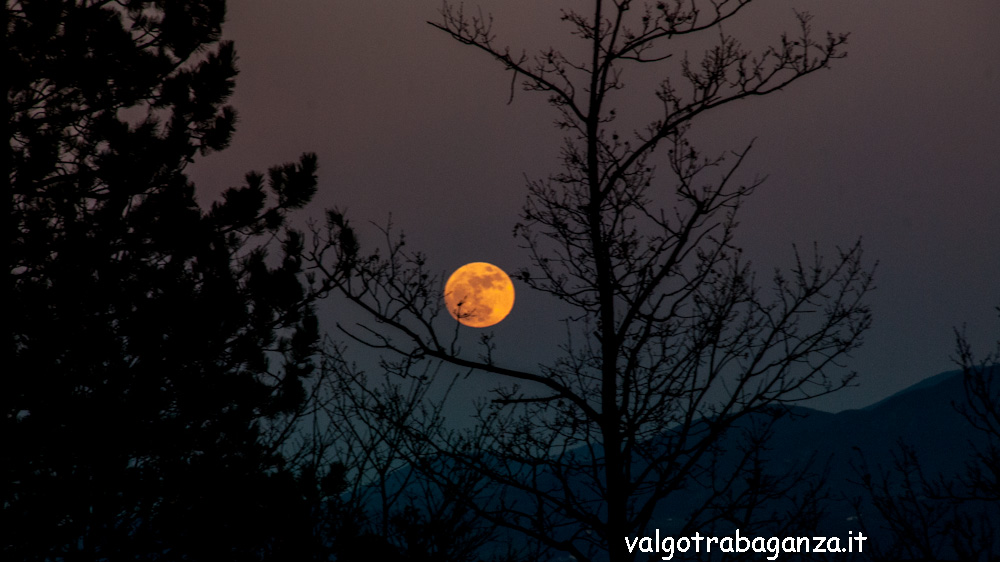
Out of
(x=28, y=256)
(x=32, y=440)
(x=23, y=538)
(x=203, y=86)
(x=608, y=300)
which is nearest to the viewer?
(x=608, y=300)

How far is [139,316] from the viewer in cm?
915

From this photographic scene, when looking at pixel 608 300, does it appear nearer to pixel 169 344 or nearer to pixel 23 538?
pixel 169 344

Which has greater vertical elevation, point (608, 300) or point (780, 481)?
point (608, 300)

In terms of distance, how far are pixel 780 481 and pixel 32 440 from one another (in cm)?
802

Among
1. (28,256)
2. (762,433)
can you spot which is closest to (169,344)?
(28,256)

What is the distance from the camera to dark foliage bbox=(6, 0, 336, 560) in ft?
27.1

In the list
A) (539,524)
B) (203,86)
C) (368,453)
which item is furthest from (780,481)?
(203,86)

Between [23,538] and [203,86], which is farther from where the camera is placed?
[203,86]

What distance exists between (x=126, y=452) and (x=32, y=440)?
0.98 m

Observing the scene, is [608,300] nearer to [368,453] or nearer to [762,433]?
[762,433]

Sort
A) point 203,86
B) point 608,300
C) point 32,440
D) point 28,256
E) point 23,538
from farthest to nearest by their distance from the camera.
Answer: point 203,86 → point 28,256 → point 32,440 → point 23,538 → point 608,300

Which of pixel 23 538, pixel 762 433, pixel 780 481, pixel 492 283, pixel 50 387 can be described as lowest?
pixel 23 538

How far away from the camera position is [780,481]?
21.8ft

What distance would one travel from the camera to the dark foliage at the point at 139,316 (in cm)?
825
